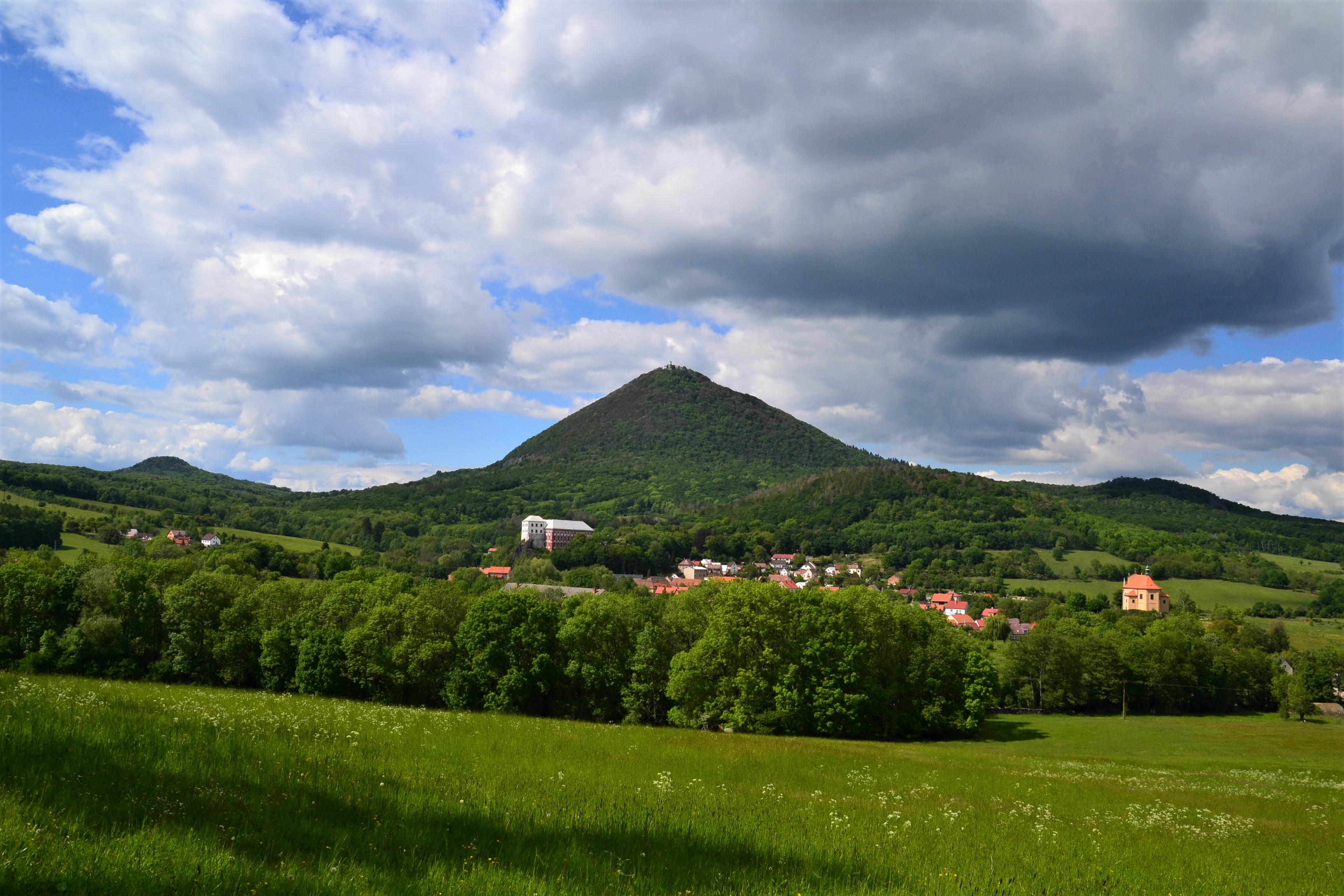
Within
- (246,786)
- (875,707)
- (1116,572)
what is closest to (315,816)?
(246,786)

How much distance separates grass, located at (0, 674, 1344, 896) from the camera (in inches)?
217

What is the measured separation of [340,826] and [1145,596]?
17448 centimetres

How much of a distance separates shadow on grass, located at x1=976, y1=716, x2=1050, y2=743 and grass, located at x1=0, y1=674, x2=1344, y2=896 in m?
38.1

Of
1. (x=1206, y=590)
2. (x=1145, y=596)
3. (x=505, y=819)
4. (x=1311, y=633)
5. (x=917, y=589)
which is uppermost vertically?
(x=505, y=819)

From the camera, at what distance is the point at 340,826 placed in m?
6.78

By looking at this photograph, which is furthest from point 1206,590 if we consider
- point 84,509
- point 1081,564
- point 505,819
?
point 84,509

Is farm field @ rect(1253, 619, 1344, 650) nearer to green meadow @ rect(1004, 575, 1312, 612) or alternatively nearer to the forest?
green meadow @ rect(1004, 575, 1312, 612)

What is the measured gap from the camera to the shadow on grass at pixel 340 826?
5859 mm

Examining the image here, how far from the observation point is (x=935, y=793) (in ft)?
56.0

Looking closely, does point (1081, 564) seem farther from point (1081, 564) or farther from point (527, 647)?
point (527, 647)

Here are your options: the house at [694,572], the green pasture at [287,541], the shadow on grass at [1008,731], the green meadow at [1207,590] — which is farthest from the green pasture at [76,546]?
the green meadow at [1207,590]

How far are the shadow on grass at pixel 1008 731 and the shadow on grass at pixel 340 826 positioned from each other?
175 feet

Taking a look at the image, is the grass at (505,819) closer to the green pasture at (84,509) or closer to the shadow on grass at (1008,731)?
the shadow on grass at (1008,731)

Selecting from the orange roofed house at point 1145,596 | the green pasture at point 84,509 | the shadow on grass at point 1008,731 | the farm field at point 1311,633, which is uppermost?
the green pasture at point 84,509
